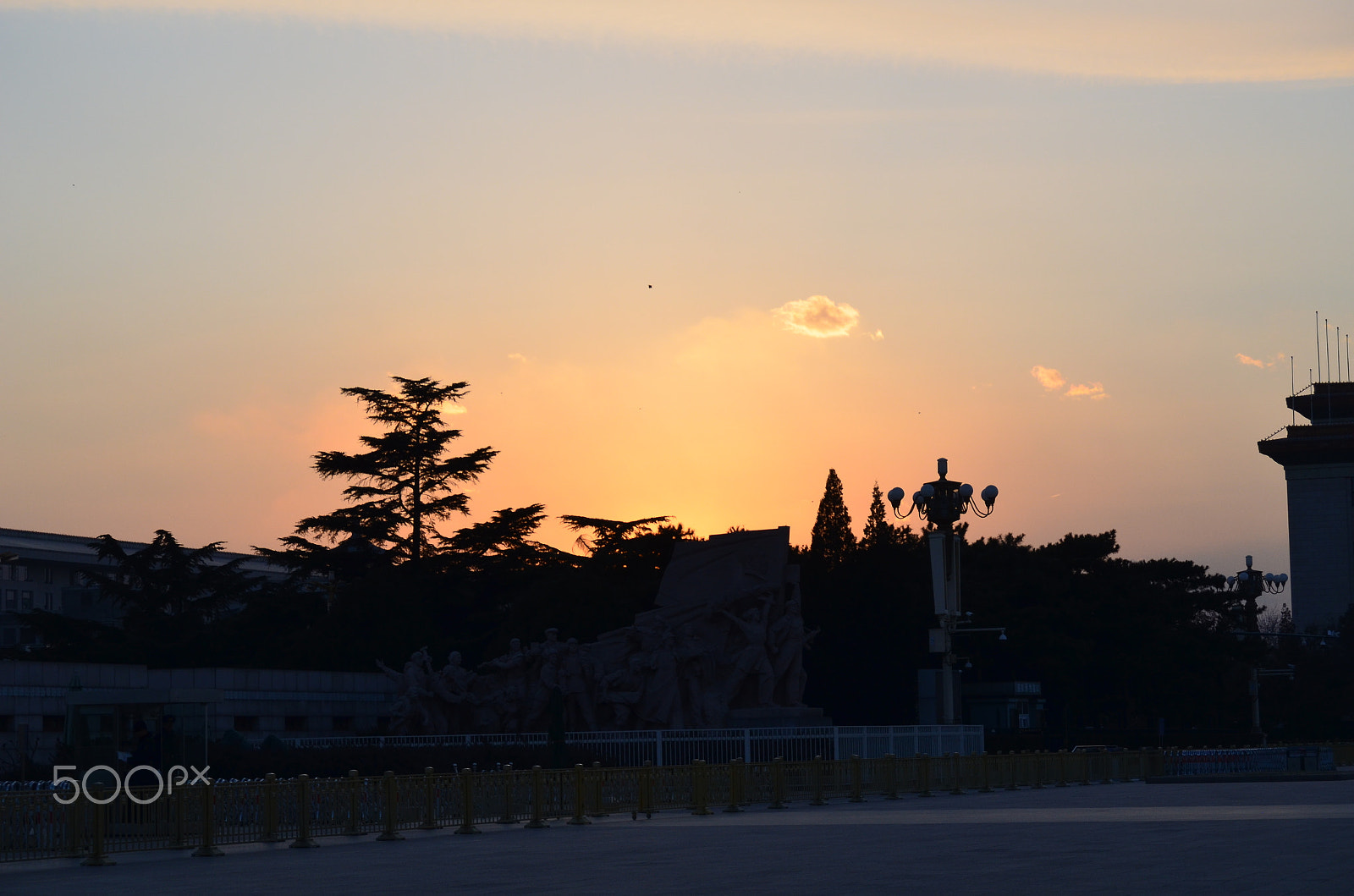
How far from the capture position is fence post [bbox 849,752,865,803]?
29.8 metres

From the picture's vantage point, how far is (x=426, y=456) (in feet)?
202

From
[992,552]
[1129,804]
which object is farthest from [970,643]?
[1129,804]

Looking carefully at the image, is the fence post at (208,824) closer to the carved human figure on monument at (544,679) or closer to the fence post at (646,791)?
the fence post at (646,791)

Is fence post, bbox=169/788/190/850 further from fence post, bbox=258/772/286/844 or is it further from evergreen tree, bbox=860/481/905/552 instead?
evergreen tree, bbox=860/481/905/552

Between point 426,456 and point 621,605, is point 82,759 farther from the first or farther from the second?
point 426,456

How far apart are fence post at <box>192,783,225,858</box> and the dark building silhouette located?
413 ft

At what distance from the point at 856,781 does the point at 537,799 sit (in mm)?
8232

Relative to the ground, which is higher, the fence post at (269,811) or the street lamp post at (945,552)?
the street lamp post at (945,552)

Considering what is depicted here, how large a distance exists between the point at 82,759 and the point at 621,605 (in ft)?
105

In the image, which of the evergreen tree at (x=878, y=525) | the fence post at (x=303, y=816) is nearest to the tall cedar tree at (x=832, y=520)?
the evergreen tree at (x=878, y=525)

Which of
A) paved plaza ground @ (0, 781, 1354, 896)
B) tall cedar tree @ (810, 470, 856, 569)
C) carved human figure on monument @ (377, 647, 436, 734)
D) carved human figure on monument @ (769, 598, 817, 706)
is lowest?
paved plaza ground @ (0, 781, 1354, 896)

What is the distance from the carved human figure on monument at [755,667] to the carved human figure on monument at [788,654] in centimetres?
28

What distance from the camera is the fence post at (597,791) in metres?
24.8

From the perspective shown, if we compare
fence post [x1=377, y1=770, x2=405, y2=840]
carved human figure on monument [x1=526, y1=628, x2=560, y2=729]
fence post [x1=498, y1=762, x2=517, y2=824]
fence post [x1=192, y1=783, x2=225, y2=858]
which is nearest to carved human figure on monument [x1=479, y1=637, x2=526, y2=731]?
carved human figure on monument [x1=526, y1=628, x2=560, y2=729]
